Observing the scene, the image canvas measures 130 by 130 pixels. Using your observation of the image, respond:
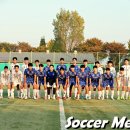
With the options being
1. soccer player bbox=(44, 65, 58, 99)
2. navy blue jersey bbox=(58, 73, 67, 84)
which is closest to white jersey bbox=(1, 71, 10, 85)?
soccer player bbox=(44, 65, 58, 99)

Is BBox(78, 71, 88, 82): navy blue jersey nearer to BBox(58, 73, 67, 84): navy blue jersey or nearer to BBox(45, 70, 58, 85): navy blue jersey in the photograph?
BBox(58, 73, 67, 84): navy blue jersey

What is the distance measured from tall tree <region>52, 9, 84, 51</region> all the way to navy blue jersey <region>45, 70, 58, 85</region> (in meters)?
69.8

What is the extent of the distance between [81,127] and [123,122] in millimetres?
1283

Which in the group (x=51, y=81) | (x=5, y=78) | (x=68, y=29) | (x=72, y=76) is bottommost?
(x=51, y=81)

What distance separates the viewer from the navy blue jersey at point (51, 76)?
1875 centimetres

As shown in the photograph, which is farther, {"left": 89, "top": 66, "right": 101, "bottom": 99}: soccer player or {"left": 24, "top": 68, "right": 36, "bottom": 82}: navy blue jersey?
{"left": 89, "top": 66, "right": 101, "bottom": 99}: soccer player

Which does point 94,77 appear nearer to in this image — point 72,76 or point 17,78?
point 72,76

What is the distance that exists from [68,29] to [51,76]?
245ft

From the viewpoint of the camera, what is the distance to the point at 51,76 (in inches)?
738

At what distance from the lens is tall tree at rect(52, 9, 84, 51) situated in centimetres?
9044

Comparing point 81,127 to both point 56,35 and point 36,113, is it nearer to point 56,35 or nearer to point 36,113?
point 36,113

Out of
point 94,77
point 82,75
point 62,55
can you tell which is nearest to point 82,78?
point 82,75

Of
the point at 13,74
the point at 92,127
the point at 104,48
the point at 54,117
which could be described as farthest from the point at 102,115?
the point at 104,48

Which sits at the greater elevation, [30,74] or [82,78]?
[30,74]
